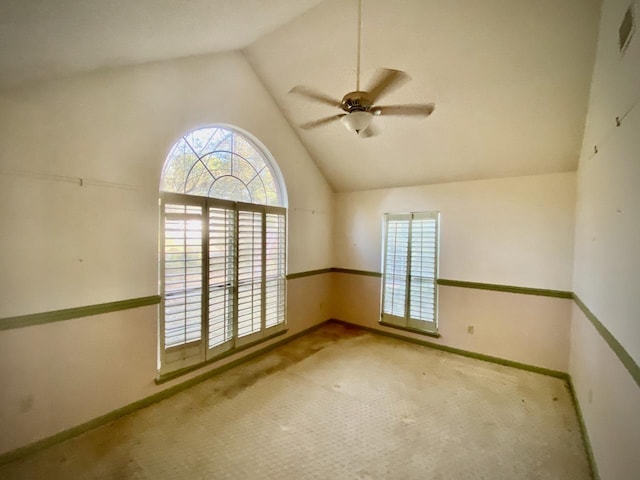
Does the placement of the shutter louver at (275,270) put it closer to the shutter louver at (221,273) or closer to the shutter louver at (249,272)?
the shutter louver at (249,272)

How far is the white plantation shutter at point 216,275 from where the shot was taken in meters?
2.77

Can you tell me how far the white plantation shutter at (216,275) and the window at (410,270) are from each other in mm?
1704

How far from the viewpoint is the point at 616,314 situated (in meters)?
1.65

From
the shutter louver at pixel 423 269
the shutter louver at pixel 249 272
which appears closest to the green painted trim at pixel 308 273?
the shutter louver at pixel 249 272

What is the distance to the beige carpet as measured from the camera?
6.35 feet

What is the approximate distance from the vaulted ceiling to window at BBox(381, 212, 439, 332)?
84 cm

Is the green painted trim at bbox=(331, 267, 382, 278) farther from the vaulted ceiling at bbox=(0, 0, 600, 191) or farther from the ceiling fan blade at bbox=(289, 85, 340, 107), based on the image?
the ceiling fan blade at bbox=(289, 85, 340, 107)

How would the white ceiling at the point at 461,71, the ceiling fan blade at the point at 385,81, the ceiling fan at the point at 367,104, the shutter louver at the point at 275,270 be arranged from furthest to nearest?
the shutter louver at the point at 275,270 < the white ceiling at the point at 461,71 < the ceiling fan at the point at 367,104 < the ceiling fan blade at the point at 385,81

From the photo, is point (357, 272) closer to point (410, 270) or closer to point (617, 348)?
point (410, 270)

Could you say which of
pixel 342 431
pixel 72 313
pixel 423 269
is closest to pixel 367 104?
pixel 342 431

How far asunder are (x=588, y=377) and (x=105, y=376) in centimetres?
393

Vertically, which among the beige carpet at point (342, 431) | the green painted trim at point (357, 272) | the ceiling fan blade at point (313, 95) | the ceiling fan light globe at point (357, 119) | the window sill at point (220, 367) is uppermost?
the ceiling fan blade at point (313, 95)

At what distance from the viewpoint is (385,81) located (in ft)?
6.07

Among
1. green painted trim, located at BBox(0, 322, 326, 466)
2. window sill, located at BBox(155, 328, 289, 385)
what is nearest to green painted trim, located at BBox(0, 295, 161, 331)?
window sill, located at BBox(155, 328, 289, 385)
